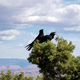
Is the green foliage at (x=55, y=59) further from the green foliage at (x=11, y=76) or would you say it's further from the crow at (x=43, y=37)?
the green foliage at (x=11, y=76)

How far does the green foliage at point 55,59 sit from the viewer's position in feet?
55.5

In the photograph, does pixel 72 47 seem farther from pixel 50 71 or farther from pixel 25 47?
pixel 25 47

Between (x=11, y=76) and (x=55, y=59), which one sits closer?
(x=55, y=59)

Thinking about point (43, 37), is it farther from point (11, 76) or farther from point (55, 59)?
point (11, 76)

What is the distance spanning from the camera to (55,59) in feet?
56.4

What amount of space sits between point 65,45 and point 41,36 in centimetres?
281

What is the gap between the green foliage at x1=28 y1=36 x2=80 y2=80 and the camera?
1691 centimetres

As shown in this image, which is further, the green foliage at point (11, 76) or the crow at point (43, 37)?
the green foliage at point (11, 76)

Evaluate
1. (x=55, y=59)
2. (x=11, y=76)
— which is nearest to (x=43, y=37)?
(x=55, y=59)

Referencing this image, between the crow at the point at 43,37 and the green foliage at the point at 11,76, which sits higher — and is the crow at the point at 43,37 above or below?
above

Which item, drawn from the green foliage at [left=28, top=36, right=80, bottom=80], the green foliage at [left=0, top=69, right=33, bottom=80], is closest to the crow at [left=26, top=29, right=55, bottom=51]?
the green foliage at [left=28, top=36, right=80, bottom=80]

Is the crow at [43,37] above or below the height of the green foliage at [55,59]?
above

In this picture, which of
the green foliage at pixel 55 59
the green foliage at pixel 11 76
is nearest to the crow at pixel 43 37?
the green foliage at pixel 55 59

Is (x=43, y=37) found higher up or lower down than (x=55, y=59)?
higher up
